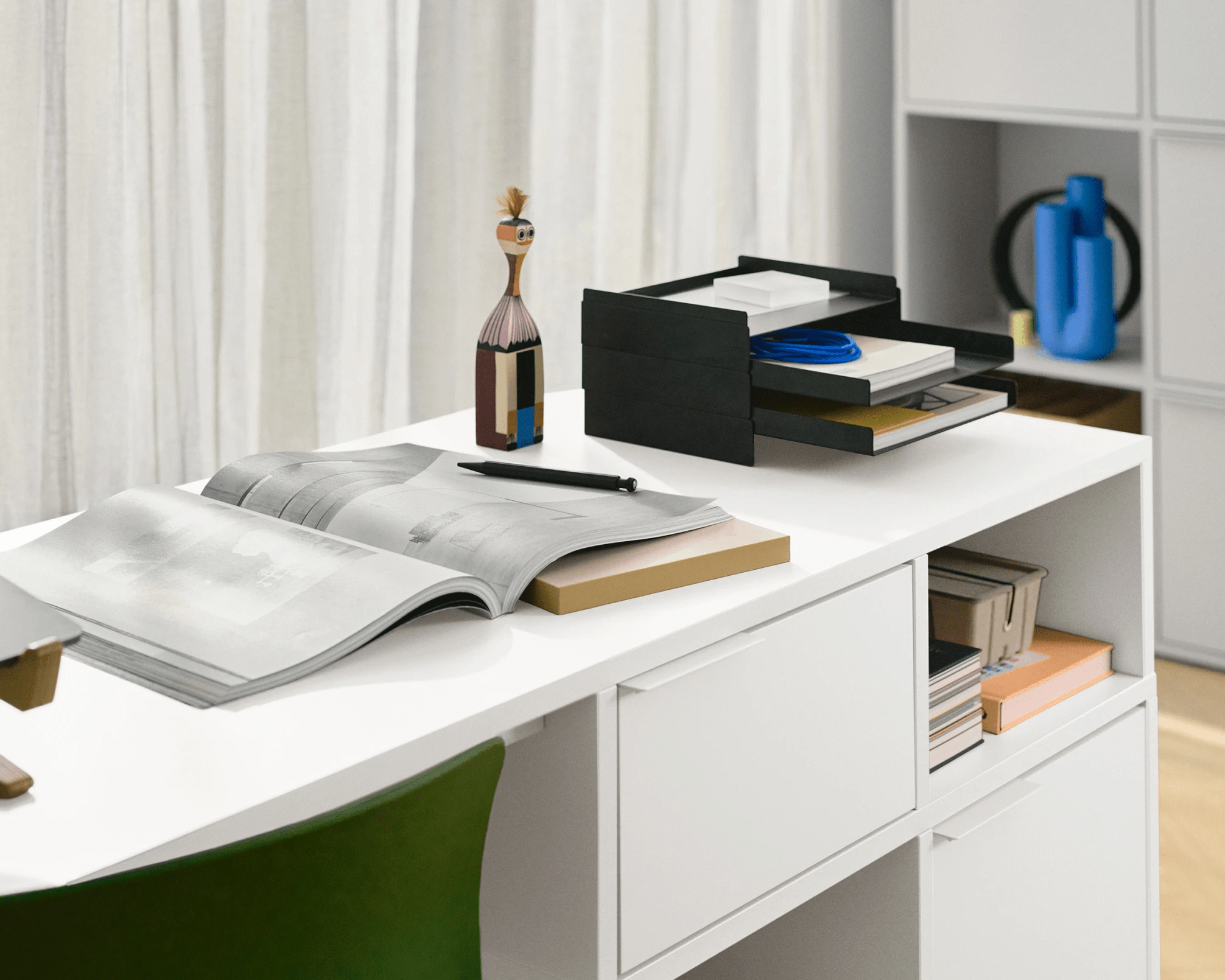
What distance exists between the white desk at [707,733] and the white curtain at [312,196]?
662 mm

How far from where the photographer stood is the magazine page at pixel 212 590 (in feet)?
3.43

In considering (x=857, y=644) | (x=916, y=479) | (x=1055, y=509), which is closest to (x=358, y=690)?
(x=857, y=644)

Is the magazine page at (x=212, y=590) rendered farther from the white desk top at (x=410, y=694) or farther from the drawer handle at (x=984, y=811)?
the drawer handle at (x=984, y=811)

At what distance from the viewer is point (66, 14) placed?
1.98 m

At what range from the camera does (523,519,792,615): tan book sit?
1171 millimetres

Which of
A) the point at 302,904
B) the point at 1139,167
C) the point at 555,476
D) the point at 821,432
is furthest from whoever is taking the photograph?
the point at 1139,167

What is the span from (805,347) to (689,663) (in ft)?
1.62

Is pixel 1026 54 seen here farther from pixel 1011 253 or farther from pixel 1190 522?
pixel 1190 522

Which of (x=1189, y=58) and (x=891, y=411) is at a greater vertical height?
(x=1189, y=58)

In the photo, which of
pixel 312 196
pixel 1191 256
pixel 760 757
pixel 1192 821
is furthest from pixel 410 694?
pixel 1191 256

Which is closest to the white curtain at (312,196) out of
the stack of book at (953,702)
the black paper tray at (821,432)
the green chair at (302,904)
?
the black paper tray at (821,432)

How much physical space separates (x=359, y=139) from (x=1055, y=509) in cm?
125

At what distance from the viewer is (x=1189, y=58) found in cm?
274

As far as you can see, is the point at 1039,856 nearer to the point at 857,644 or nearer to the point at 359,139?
the point at 857,644
